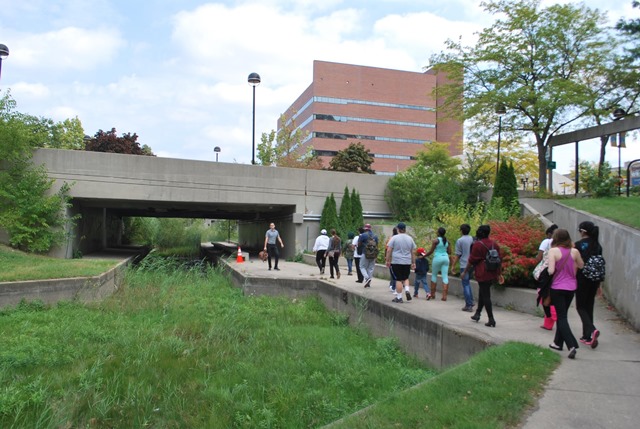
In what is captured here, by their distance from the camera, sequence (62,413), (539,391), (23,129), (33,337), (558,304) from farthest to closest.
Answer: (23,129), (33,337), (558,304), (62,413), (539,391)

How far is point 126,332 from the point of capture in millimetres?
8633

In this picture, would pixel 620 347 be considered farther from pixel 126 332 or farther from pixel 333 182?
pixel 333 182

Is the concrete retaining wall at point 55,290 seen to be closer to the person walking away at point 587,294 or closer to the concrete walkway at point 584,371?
the concrete walkway at point 584,371

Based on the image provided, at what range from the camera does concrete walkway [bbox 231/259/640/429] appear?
3.83 metres

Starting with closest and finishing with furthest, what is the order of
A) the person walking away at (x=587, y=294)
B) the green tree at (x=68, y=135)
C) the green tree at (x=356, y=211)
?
1. the person walking away at (x=587, y=294)
2. the green tree at (x=356, y=211)
3. the green tree at (x=68, y=135)

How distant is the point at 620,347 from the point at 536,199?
17.0 metres

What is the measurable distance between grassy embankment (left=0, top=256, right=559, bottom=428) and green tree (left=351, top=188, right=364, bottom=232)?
14.4 metres

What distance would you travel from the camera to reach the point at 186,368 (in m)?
6.78

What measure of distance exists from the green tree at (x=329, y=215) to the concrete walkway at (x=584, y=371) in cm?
1512

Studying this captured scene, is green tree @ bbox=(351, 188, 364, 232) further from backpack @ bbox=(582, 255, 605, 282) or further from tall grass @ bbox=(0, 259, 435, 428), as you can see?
backpack @ bbox=(582, 255, 605, 282)

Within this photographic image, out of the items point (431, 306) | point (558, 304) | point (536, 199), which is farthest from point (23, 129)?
point (536, 199)

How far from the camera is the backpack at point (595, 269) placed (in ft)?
19.3

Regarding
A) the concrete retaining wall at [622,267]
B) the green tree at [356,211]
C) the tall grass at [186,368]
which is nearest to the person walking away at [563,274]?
the concrete retaining wall at [622,267]

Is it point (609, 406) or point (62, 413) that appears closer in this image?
point (609, 406)
